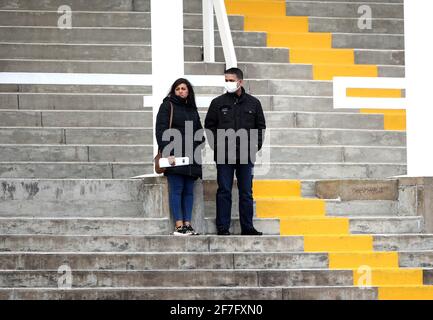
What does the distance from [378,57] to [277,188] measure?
3.97m

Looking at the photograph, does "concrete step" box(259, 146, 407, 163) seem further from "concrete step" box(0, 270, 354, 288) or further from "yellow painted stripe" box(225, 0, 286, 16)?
"yellow painted stripe" box(225, 0, 286, 16)

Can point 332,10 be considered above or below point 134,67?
above

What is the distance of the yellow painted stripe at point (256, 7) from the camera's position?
1822cm

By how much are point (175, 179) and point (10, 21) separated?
495 centimetres

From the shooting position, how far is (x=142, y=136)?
15.8 metres

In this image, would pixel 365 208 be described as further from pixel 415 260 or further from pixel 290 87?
pixel 290 87

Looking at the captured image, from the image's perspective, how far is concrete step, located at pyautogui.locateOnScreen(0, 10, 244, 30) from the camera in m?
17.5

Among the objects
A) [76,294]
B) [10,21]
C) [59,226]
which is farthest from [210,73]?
[76,294]

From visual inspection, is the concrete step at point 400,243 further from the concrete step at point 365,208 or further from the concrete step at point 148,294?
the concrete step at point 148,294

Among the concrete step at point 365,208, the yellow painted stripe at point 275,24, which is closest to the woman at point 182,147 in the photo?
the concrete step at point 365,208

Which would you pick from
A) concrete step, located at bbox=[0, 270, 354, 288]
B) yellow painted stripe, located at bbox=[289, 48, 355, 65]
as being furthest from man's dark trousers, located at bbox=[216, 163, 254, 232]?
yellow painted stripe, located at bbox=[289, 48, 355, 65]

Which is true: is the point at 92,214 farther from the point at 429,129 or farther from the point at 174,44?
the point at 429,129

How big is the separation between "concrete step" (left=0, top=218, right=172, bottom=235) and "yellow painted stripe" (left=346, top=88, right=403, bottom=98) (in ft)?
15.2

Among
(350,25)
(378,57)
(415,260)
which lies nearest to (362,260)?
(415,260)
